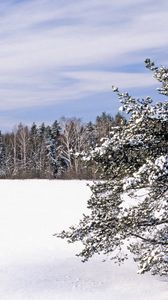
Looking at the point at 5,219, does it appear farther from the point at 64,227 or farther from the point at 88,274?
the point at 88,274

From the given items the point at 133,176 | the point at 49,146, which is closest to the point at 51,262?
the point at 133,176

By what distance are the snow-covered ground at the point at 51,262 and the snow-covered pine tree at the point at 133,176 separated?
12.1ft

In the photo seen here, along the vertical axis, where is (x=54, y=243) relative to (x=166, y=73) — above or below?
Result: below

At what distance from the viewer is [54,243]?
27.7 m

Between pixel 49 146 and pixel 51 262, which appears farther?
pixel 49 146

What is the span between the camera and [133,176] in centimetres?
1180

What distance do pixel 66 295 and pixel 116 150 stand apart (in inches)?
298

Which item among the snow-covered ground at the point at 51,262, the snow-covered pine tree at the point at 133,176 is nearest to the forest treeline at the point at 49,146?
the snow-covered ground at the point at 51,262

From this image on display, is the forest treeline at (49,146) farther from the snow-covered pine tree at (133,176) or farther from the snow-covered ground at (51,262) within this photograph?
the snow-covered pine tree at (133,176)

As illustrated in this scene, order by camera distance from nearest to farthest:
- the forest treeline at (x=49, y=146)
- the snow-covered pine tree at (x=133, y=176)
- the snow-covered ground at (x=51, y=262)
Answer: the snow-covered pine tree at (x=133, y=176)
the snow-covered ground at (x=51, y=262)
the forest treeline at (x=49, y=146)

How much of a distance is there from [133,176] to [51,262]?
509 inches

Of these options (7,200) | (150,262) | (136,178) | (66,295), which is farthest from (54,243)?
(136,178)

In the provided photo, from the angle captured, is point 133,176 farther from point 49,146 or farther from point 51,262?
point 49,146

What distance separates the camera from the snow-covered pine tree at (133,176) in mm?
11836
